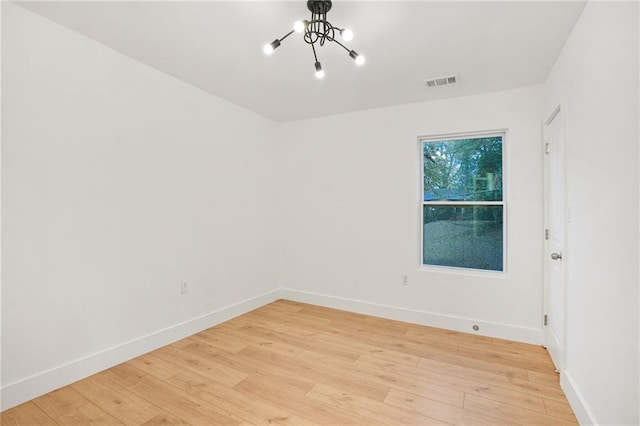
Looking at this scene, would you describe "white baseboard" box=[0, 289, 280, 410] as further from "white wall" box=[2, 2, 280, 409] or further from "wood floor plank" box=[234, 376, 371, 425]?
"wood floor plank" box=[234, 376, 371, 425]

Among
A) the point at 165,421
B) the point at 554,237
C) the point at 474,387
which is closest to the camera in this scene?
the point at 165,421

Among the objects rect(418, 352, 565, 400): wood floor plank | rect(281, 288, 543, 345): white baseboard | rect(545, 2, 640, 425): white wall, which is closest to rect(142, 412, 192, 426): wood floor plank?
rect(418, 352, 565, 400): wood floor plank

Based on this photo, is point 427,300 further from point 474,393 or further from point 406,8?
point 406,8

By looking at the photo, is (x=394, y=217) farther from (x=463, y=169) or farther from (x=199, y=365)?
(x=199, y=365)

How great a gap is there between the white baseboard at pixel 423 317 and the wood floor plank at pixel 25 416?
113 inches

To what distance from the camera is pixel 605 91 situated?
5.17 ft

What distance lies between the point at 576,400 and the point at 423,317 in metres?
1.66

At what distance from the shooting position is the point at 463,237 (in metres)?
3.55

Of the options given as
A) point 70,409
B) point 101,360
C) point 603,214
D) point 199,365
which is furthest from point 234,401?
point 603,214

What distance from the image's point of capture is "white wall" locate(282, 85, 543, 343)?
3109mm

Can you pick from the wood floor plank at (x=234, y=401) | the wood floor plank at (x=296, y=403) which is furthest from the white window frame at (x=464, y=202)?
the wood floor plank at (x=234, y=401)

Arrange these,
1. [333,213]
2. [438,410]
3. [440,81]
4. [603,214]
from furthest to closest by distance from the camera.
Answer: [333,213]
[440,81]
[438,410]
[603,214]

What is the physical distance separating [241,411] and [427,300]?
92.8 inches

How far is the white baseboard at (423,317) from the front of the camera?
3100 millimetres
